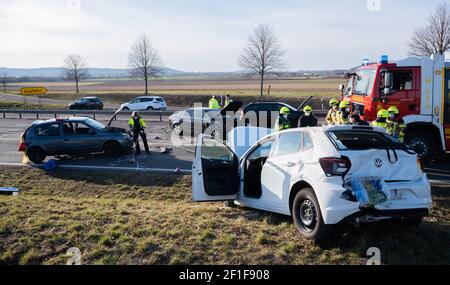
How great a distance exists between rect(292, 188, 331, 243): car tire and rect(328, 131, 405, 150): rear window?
78cm

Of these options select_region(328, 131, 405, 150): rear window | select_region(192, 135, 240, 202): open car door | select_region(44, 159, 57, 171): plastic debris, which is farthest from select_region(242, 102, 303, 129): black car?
select_region(328, 131, 405, 150): rear window

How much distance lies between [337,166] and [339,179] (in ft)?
0.52

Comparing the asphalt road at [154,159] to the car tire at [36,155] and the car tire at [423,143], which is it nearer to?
the car tire at [423,143]

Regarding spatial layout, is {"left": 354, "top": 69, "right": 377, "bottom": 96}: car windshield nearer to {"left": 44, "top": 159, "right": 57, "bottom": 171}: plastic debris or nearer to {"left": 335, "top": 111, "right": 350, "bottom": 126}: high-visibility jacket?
{"left": 335, "top": 111, "right": 350, "bottom": 126}: high-visibility jacket

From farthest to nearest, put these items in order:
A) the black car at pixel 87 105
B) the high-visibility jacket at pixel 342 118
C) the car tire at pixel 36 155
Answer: the black car at pixel 87 105
the car tire at pixel 36 155
the high-visibility jacket at pixel 342 118

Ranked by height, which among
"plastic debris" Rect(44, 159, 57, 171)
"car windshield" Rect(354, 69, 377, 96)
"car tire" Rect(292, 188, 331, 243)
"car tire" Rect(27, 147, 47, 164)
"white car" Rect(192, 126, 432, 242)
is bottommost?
"plastic debris" Rect(44, 159, 57, 171)

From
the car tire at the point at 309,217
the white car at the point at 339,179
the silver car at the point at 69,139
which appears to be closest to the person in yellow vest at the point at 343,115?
the white car at the point at 339,179

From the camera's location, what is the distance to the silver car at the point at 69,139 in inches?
558

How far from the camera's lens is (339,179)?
203 inches

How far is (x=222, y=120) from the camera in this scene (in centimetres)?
1719

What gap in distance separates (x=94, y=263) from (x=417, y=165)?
4.21 m

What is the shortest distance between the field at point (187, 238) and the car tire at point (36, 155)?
6.91m

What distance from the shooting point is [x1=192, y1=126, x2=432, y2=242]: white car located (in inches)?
201

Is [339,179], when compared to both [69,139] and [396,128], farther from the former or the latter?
[69,139]
